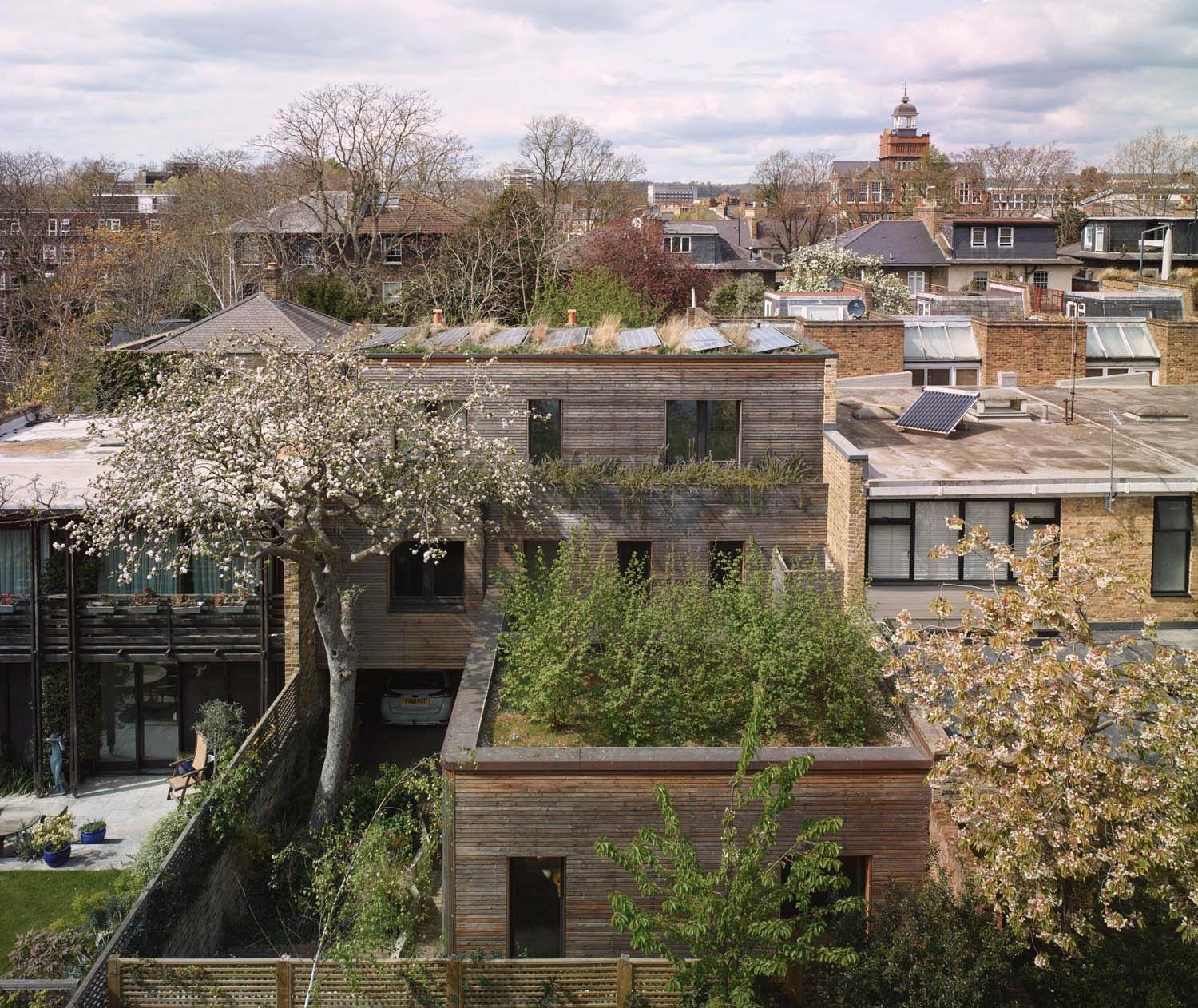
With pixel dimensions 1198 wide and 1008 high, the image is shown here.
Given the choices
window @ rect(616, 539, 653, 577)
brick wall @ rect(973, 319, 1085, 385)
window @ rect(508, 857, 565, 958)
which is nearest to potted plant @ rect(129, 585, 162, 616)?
window @ rect(616, 539, 653, 577)

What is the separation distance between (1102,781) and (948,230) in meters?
59.7

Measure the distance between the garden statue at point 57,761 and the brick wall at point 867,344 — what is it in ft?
68.1

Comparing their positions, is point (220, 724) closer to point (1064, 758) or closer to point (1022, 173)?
point (1064, 758)

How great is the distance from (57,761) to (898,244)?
5641 cm

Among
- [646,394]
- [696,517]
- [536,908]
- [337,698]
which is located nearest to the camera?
[536,908]

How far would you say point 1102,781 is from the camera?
447 inches

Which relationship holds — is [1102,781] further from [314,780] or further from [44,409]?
[44,409]

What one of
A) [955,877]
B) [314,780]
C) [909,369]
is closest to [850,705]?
[955,877]

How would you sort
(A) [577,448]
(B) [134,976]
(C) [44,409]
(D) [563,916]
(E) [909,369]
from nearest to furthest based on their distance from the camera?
(B) [134,976]
(D) [563,916]
(A) [577,448]
(C) [44,409]
(E) [909,369]

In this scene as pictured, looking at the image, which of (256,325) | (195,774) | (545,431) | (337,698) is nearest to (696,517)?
(545,431)

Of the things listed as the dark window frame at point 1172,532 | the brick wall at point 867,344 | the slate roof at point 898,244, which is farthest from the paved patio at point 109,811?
the slate roof at point 898,244

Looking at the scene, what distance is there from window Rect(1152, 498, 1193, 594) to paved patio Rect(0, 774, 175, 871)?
1705 cm

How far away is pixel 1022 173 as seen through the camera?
112562 millimetres

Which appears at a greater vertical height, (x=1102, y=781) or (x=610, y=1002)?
(x=1102, y=781)
